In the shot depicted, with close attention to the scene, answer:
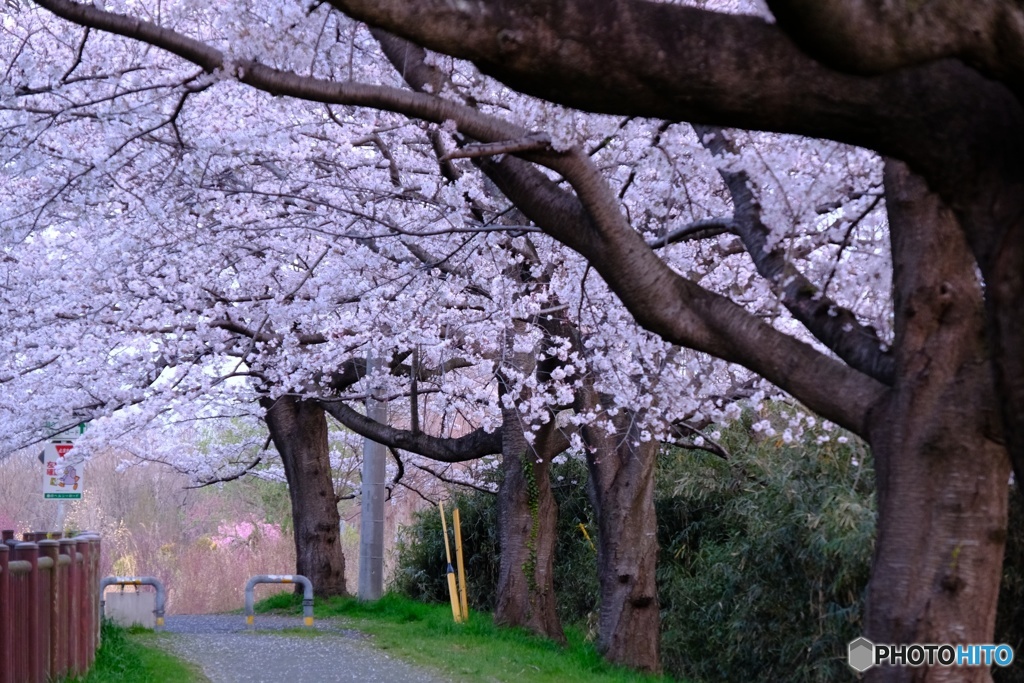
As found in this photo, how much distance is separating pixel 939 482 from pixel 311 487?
46.8 ft

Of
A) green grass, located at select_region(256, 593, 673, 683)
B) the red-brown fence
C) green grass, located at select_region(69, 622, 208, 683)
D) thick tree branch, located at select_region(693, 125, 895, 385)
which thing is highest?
thick tree branch, located at select_region(693, 125, 895, 385)

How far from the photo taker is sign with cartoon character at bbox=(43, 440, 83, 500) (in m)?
16.1

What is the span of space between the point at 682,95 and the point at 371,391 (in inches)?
463

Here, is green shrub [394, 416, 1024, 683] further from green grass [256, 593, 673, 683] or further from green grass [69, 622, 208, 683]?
green grass [69, 622, 208, 683]

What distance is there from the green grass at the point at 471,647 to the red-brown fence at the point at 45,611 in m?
3.33

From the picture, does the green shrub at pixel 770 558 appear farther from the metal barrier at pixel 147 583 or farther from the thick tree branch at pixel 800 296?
the metal barrier at pixel 147 583

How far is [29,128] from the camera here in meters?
7.34

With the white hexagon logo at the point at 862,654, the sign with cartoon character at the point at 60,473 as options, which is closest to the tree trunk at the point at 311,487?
the sign with cartoon character at the point at 60,473

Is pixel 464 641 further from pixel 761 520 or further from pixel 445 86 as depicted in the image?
pixel 445 86

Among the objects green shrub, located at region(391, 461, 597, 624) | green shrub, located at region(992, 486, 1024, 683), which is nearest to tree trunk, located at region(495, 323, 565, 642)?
green shrub, located at region(391, 461, 597, 624)

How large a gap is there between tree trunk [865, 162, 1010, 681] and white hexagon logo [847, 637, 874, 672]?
0.16ft

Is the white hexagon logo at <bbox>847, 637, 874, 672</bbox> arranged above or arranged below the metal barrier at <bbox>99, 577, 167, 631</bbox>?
above

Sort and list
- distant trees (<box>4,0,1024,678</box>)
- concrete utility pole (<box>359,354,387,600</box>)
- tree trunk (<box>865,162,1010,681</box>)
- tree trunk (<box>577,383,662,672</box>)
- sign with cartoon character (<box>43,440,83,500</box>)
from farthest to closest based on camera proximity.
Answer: concrete utility pole (<box>359,354,387,600</box>)
sign with cartoon character (<box>43,440,83,500</box>)
tree trunk (<box>577,383,662,672</box>)
tree trunk (<box>865,162,1010,681</box>)
distant trees (<box>4,0,1024,678</box>)

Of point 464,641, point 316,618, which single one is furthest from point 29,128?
point 316,618
